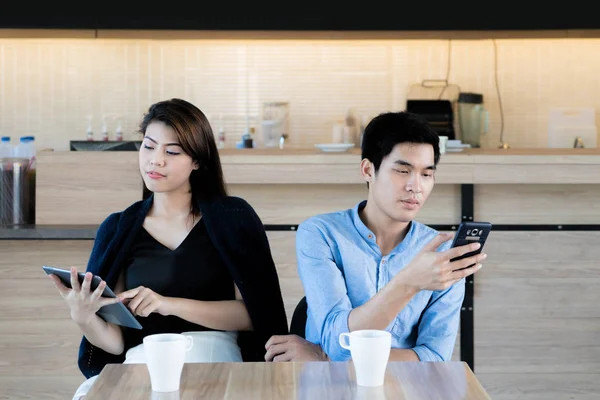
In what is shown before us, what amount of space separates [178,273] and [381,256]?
1.72 ft

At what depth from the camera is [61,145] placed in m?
4.96

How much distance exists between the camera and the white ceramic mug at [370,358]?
4.79 feet

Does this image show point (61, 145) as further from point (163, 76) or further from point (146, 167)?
point (146, 167)

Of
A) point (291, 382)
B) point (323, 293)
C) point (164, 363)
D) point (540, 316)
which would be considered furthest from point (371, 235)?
point (540, 316)

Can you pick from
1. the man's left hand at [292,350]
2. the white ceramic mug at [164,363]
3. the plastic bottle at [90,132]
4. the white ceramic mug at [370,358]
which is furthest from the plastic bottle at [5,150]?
the white ceramic mug at [370,358]

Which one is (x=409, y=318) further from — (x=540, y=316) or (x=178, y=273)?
(x=540, y=316)

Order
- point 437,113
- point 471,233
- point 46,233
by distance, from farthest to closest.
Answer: point 437,113
point 46,233
point 471,233

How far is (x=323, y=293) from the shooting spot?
6.50 feet

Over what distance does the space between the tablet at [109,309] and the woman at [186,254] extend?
3.7 inches

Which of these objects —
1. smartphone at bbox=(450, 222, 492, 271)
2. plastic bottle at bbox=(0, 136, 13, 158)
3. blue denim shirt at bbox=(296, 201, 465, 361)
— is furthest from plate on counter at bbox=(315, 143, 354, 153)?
smartphone at bbox=(450, 222, 492, 271)

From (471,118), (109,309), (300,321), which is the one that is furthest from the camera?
(471,118)

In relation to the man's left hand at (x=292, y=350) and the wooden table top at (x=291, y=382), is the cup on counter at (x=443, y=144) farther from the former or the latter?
the wooden table top at (x=291, y=382)

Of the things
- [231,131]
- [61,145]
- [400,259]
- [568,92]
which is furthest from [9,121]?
[400,259]
